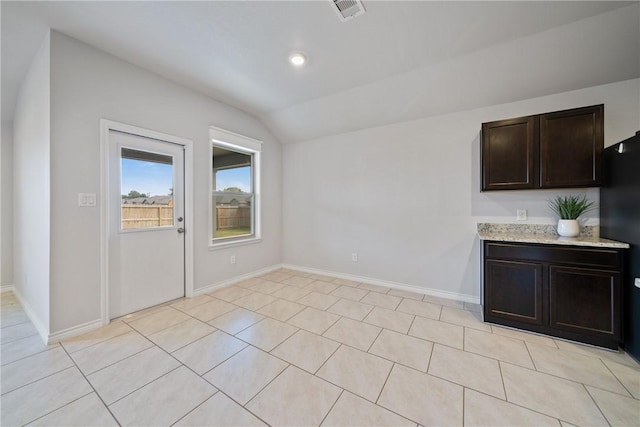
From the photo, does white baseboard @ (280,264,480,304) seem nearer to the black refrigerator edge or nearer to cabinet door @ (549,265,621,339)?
cabinet door @ (549,265,621,339)

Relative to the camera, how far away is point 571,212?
2441 mm

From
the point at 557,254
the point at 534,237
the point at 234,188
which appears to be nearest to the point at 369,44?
the point at 534,237

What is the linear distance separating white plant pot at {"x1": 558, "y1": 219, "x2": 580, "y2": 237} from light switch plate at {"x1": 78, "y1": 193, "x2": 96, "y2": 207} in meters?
4.76

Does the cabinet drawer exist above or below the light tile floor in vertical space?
above

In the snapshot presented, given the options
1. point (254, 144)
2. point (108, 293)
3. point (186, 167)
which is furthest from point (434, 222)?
point (108, 293)

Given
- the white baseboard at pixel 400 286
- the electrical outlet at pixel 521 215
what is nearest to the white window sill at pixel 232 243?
the white baseboard at pixel 400 286

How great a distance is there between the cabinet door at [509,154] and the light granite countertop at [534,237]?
0.52 meters

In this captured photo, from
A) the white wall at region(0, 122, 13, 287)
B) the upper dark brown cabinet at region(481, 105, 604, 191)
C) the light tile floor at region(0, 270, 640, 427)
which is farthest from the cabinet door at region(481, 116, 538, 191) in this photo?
the white wall at region(0, 122, 13, 287)

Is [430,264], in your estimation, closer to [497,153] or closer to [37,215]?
[497,153]

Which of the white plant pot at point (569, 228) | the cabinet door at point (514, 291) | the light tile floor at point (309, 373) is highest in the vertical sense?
the white plant pot at point (569, 228)

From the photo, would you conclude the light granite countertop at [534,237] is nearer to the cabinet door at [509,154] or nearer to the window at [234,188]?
the cabinet door at [509,154]

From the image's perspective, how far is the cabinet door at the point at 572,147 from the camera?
228 centimetres

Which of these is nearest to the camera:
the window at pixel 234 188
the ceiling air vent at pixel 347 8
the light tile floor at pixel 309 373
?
the light tile floor at pixel 309 373

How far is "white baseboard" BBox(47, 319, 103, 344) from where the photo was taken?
2.13 meters
